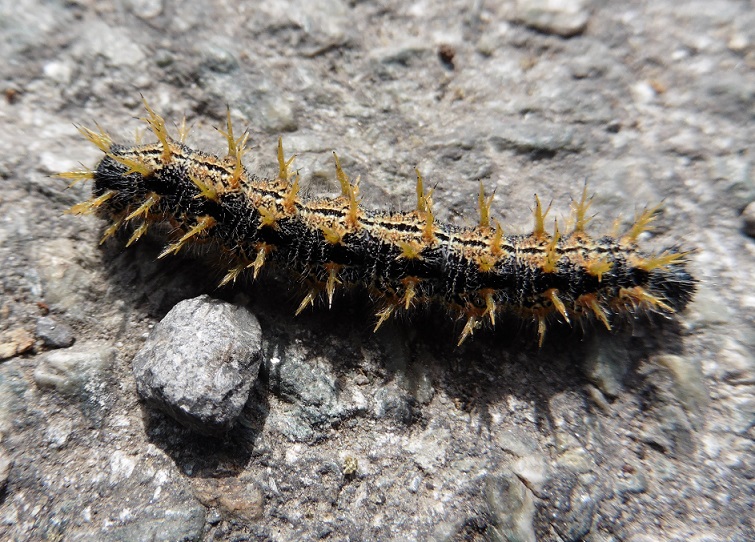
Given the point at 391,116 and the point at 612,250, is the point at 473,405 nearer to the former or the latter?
the point at 612,250

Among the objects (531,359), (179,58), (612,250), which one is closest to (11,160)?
(179,58)

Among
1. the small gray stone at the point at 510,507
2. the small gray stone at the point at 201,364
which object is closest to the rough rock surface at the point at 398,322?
the small gray stone at the point at 510,507

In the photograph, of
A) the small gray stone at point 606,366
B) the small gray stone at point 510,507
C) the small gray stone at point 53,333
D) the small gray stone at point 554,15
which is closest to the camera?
the small gray stone at point 510,507

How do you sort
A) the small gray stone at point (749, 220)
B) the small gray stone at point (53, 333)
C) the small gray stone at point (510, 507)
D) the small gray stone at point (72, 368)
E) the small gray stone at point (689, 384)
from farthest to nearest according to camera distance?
the small gray stone at point (749, 220)
the small gray stone at point (689, 384)
the small gray stone at point (53, 333)
the small gray stone at point (72, 368)
the small gray stone at point (510, 507)

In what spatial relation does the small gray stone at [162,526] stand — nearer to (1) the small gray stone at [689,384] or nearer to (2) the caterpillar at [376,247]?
(2) the caterpillar at [376,247]

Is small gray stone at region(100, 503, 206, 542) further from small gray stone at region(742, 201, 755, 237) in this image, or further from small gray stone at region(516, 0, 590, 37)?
small gray stone at region(516, 0, 590, 37)

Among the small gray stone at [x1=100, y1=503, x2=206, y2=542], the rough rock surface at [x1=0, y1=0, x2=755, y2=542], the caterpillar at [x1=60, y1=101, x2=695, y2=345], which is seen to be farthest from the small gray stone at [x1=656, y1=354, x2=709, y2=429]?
the small gray stone at [x1=100, y1=503, x2=206, y2=542]

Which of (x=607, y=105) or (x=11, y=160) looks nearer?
(x=11, y=160)
